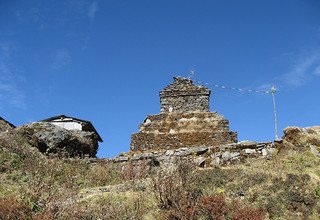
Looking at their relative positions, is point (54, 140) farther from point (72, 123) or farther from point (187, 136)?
point (72, 123)

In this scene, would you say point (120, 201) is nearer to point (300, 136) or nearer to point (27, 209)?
point (27, 209)

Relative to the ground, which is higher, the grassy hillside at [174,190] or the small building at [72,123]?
the small building at [72,123]

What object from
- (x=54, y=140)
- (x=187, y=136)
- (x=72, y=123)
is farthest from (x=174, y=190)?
(x=72, y=123)

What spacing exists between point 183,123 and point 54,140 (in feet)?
26.5

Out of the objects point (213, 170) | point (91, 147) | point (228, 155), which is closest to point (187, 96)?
point (91, 147)

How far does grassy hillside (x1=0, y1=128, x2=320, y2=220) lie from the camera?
32.5ft

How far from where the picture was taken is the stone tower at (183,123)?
22297mm

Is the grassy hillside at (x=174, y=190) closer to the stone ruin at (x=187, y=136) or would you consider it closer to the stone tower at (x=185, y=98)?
the stone ruin at (x=187, y=136)

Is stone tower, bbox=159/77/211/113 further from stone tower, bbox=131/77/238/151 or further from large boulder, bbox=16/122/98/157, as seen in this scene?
large boulder, bbox=16/122/98/157

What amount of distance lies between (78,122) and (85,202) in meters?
23.3

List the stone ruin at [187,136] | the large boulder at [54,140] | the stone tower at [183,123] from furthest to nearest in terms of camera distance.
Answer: the stone tower at [183,123]
the large boulder at [54,140]
the stone ruin at [187,136]

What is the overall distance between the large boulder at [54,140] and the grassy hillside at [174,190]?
2619 mm

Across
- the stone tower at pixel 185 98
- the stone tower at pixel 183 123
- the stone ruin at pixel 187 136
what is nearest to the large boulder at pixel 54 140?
the stone ruin at pixel 187 136

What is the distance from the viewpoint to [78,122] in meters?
33.7
